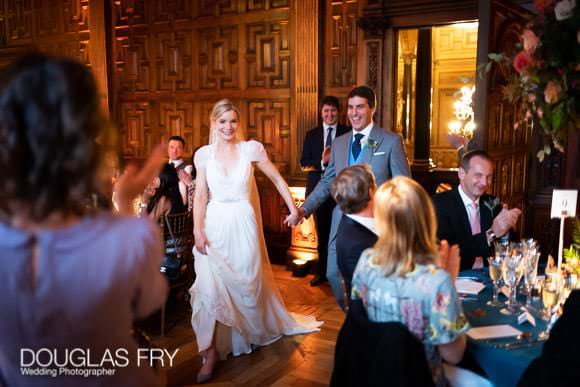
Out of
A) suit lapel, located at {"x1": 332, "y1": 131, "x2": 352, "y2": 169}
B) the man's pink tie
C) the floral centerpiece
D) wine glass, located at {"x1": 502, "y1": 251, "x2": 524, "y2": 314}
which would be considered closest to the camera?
the floral centerpiece

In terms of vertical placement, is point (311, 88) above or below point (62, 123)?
above

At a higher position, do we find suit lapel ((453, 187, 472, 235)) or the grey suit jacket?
the grey suit jacket

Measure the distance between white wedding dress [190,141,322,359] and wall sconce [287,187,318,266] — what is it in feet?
6.64

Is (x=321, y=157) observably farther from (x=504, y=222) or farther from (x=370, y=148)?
(x=504, y=222)

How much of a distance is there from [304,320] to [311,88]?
109 inches

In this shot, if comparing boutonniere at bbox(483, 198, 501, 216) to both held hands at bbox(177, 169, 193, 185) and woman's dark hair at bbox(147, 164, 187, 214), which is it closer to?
woman's dark hair at bbox(147, 164, 187, 214)

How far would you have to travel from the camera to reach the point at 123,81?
766cm

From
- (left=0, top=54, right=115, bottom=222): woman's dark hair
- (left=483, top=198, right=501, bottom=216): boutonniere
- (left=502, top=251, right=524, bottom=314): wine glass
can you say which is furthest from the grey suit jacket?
(left=0, top=54, right=115, bottom=222): woman's dark hair

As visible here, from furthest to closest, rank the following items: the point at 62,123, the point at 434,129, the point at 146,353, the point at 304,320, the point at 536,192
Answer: the point at 434,129 → the point at 536,192 → the point at 304,320 → the point at 146,353 → the point at 62,123

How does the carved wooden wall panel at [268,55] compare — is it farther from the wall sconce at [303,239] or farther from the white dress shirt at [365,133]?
the white dress shirt at [365,133]

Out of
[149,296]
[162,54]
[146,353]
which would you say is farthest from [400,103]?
[149,296]

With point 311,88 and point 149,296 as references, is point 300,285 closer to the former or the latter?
point 311,88

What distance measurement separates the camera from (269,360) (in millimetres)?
3814

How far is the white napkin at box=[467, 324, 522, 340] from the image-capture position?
2039mm
